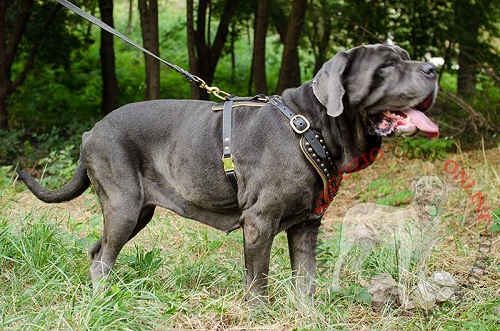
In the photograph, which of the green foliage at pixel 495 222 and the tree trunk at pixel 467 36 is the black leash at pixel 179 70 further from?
the tree trunk at pixel 467 36

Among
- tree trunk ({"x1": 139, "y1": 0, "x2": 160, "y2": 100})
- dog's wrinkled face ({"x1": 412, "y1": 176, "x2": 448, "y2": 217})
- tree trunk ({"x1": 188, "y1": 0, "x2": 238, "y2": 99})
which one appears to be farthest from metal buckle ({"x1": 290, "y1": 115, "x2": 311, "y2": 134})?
tree trunk ({"x1": 188, "y1": 0, "x2": 238, "y2": 99})

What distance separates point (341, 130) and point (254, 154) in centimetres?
50

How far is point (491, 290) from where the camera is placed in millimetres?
4340

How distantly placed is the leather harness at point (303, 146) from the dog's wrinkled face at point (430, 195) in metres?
2.02

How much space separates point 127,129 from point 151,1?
17.5ft

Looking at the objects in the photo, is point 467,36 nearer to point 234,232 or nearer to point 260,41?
point 260,41

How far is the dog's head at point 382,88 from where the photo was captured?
3531mm

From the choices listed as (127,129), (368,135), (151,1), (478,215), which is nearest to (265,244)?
(368,135)

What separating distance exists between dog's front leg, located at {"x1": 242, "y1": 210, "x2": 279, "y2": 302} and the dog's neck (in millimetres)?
537

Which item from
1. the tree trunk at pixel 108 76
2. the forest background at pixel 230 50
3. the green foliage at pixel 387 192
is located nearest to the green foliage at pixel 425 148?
the forest background at pixel 230 50

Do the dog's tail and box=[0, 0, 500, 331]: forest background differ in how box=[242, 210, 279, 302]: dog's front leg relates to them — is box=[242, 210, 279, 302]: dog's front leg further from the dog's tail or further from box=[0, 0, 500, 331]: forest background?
the dog's tail

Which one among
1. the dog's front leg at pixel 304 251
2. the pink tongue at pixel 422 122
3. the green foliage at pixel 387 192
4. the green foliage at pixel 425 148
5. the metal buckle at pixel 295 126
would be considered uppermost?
the pink tongue at pixel 422 122

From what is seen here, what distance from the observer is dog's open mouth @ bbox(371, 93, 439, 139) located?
11.7 ft

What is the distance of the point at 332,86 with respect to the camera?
11.7ft
